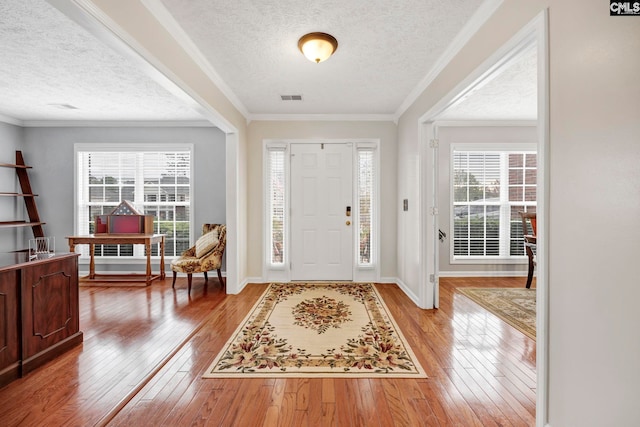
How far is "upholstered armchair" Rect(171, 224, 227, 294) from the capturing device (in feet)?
14.4

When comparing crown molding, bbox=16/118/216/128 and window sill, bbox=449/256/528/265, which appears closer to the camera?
crown molding, bbox=16/118/216/128

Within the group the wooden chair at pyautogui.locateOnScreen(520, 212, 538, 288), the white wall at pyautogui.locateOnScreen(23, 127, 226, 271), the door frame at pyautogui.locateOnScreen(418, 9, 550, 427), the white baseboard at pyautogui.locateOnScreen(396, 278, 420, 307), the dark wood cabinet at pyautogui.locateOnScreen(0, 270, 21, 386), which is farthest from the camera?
the white wall at pyautogui.locateOnScreen(23, 127, 226, 271)

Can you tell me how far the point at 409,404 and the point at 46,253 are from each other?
3117 millimetres

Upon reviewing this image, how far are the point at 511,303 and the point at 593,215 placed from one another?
3068 millimetres

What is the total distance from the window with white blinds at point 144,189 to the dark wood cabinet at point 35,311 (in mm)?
2625

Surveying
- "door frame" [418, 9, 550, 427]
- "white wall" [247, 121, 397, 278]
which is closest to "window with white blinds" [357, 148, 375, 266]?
"white wall" [247, 121, 397, 278]

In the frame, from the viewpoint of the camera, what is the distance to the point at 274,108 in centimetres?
458

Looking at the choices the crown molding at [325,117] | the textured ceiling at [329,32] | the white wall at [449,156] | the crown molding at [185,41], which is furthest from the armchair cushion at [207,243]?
the white wall at [449,156]

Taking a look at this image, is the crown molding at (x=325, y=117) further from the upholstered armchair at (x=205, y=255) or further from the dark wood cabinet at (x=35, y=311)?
the dark wood cabinet at (x=35, y=311)

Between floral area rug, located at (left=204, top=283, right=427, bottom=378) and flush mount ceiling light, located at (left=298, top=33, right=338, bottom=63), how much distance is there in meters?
2.50

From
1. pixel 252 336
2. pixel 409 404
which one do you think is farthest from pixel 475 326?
pixel 252 336

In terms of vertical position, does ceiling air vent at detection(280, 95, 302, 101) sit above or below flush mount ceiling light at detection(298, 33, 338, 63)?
above

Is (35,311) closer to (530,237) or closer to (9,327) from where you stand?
(9,327)

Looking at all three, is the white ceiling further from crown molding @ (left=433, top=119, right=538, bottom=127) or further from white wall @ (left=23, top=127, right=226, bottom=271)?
white wall @ (left=23, top=127, right=226, bottom=271)
